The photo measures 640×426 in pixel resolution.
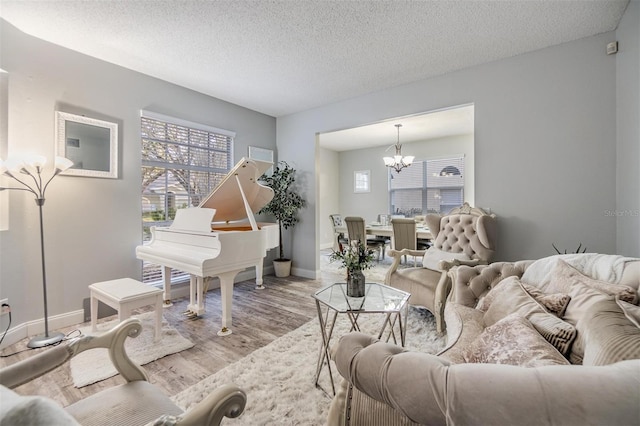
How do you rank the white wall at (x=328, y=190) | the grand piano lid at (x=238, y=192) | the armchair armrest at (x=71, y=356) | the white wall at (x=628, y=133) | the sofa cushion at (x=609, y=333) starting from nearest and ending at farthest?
1. the sofa cushion at (x=609, y=333)
2. the armchair armrest at (x=71, y=356)
3. the white wall at (x=628, y=133)
4. the grand piano lid at (x=238, y=192)
5. the white wall at (x=328, y=190)

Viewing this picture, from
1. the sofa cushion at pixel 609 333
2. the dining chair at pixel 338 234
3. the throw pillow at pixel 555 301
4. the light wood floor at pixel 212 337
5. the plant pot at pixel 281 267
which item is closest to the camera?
the sofa cushion at pixel 609 333

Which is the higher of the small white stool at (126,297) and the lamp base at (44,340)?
the small white stool at (126,297)

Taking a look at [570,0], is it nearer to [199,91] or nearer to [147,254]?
[199,91]

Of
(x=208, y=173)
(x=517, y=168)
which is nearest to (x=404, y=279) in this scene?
(x=517, y=168)

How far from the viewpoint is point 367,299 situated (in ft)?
6.57

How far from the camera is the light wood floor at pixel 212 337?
6.23 ft

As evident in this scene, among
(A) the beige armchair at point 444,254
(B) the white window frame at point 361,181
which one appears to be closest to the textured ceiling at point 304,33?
(A) the beige armchair at point 444,254

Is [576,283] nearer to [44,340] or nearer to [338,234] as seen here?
[44,340]

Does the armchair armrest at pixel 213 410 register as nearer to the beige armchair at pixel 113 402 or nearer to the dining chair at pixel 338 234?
the beige armchair at pixel 113 402

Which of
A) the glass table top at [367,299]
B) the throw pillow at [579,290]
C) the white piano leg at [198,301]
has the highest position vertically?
the throw pillow at [579,290]

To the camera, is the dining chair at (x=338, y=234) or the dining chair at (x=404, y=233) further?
the dining chair at (x=338, y=234)

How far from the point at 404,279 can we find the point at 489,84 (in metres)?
2.50

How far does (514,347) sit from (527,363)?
0.10 m

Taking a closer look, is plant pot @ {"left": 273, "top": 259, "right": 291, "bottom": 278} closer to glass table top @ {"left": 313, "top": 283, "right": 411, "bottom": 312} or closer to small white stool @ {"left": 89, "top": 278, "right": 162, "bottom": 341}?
small white stool @ {"left": 89, "top": 278, "right": 162, "bottom": 341}
